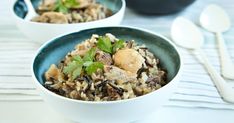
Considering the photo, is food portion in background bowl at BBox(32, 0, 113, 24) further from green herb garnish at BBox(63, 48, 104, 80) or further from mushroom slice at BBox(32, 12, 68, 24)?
green herb garnish at BBox(63, 48, 104, 80)

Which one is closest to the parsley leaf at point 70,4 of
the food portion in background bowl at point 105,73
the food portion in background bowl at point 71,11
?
the food portion in background bowl at point 71,11

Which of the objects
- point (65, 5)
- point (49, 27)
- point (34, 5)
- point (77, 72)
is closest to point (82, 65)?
point (77, 72)

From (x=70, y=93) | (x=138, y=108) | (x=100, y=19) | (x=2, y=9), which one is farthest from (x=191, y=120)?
(x=2, y=9)

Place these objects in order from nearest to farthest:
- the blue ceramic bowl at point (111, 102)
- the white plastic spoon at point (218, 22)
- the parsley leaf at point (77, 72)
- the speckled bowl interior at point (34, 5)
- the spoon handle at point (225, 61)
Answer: the blue ceramic bowl at point (111, 102) < the parsley leaf at point (77, 72) < the spoon handle at point (225, 61) < the white plastic spoon at point (218, 22) < the speckled bowl interior at point (34, 5)

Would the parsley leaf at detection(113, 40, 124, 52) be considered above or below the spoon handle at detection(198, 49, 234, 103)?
above

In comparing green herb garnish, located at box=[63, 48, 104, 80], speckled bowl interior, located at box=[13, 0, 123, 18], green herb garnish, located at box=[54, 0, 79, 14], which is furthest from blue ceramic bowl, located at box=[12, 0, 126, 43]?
green herb garnish, located at box=[63, 48, 104, 80]

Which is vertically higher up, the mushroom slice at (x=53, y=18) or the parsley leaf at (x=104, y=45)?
the parsley leaf at (x=104, y=45)

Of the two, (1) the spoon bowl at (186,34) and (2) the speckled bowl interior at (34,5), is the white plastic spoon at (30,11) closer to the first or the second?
(2) the speckled bowl interior at (34,5)
